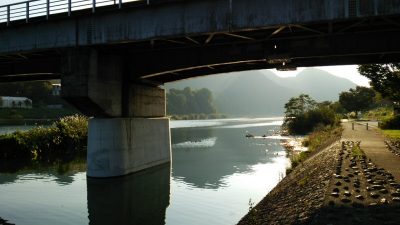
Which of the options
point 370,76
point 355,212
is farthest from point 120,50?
point 370,76

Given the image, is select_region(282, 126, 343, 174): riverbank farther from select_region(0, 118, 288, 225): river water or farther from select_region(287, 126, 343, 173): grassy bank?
select_region(0, 118, 288, 225): river water

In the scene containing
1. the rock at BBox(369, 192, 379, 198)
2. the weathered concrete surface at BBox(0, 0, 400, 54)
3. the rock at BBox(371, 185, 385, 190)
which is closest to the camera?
the rock at BBox(369, 192, 379, 198)

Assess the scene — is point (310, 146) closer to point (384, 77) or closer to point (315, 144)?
point (315, 144)

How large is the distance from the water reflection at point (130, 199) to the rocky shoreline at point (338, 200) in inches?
271

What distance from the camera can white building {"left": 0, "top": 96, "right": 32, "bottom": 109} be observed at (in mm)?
144863

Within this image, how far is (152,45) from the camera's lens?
27.5m

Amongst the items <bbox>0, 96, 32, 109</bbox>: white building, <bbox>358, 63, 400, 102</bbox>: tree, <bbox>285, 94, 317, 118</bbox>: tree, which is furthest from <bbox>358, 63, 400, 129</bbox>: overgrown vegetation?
<bbox>0, 96, 32, 109</bbox>: white building

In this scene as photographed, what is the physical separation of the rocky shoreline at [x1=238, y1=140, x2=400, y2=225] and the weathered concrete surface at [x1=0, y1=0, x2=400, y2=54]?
25.5 feet

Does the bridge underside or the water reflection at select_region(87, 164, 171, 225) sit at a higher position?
the bridge underside

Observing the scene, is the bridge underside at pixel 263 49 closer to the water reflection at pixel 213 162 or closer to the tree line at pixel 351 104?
the water reflection at pixel 213 162

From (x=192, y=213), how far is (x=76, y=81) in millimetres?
12482

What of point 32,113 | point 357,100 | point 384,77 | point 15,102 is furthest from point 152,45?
point 15,102

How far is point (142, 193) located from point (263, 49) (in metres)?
12.1

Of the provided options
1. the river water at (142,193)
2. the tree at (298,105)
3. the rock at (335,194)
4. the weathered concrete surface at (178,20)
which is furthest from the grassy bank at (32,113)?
the rock at (335,194)
